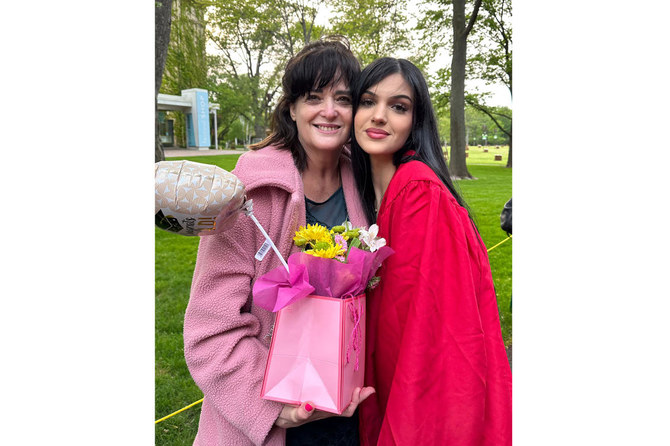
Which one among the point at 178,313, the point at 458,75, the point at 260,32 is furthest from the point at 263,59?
the point at 178,313

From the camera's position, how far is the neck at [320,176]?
147 centimetres

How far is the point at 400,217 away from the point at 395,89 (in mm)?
461

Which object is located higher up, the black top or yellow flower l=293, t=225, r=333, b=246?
the black top

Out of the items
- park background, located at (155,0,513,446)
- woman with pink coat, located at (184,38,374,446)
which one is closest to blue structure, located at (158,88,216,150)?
park background, located at (155,0,513,446)

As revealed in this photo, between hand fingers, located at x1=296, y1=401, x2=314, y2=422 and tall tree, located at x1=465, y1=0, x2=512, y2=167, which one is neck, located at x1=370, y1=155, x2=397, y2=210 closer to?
hand fingers, located at x1=296, y1=401, x2=314, y2=422

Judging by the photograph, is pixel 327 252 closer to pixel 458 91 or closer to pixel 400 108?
pixel 400 108

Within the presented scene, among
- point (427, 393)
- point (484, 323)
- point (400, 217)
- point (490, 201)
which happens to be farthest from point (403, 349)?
point (490, 201)

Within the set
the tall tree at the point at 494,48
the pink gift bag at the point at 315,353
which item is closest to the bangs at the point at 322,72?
the pink gift bag at the point at 315,353

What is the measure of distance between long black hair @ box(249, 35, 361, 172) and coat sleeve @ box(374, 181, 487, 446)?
0.54 m

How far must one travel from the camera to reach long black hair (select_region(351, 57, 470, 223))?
1400mm

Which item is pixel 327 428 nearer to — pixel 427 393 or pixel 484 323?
pixel 427 393

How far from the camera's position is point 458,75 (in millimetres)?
8133

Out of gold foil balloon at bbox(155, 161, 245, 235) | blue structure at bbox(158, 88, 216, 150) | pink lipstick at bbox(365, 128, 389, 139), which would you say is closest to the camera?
gold foil balloon at bbox(155, 161, 245, 235)

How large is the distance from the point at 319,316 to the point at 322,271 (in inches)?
4.7
